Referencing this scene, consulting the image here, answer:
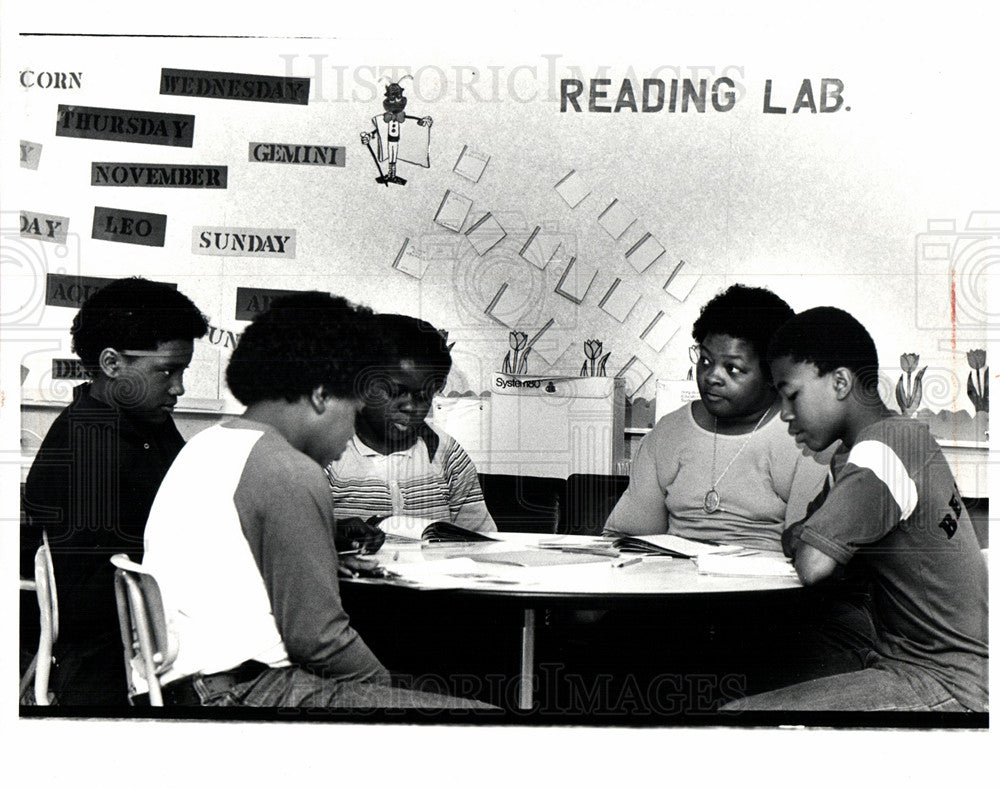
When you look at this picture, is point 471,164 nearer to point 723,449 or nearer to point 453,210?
point 453,210

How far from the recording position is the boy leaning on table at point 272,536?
353 cm

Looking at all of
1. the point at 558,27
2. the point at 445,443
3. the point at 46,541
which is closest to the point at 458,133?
the point at 558,27

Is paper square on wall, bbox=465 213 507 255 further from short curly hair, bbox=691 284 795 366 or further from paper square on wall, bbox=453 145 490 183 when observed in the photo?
short curly hair, bbox=691 284 795 366

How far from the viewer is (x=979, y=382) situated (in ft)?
12.1

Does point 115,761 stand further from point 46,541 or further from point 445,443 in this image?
point 445,443

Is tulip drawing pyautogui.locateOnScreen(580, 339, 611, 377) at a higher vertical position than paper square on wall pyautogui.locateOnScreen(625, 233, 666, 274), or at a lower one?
lower

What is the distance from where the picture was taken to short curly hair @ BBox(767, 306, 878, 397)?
3.65 m

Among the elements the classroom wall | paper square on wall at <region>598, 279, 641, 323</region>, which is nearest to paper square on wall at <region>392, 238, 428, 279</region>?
the classroom wall

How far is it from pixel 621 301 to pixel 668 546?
Result: 31.5 inches

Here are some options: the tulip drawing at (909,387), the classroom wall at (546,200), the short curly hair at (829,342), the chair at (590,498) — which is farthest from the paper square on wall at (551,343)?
the tulip drawing at (909,387)

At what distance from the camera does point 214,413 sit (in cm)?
368

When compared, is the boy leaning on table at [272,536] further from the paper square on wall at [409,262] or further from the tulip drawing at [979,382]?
the tulip drawing at [979,382]

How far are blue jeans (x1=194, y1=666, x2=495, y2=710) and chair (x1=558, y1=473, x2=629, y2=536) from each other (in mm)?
671

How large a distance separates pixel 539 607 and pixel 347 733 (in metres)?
0.82
